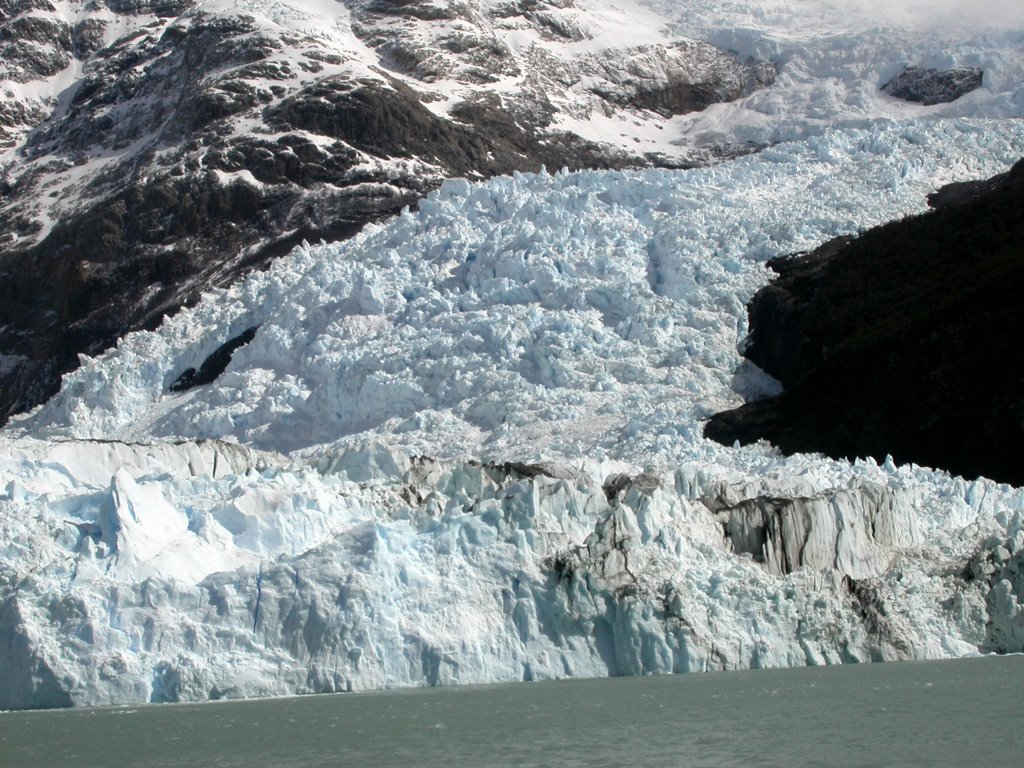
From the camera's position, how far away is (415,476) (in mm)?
31703

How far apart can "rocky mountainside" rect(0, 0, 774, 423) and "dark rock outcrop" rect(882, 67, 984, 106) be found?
1023 centimetres

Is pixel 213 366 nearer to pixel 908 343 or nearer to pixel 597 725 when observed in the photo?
pixel 908 343

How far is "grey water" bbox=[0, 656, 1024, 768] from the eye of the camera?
756 inches

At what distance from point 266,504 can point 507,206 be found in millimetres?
27013

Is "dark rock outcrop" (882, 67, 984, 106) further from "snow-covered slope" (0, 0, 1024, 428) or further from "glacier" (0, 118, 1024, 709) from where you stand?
"glacier" (0, 118, 1024, 709)

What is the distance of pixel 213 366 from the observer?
53.1 metres

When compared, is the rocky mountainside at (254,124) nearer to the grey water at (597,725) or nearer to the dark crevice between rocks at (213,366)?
the dark crevice between rocks at (213,366)

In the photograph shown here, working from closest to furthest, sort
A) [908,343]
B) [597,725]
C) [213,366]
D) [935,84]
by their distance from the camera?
[597,725], [908,343], [213,366], [935,84]

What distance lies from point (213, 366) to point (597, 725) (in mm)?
33807

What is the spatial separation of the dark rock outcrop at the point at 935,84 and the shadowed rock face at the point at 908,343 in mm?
28187

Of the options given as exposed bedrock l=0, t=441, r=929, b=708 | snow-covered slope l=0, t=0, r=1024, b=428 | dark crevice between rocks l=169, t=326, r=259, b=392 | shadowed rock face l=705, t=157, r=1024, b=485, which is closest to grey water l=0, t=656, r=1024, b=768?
exposed bedrock l=0, t=441, r=929, b=708

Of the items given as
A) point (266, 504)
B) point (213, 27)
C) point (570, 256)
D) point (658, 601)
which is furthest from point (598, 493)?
point (213, 27)

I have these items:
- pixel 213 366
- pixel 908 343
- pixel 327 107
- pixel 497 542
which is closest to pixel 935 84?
pixel 327 107

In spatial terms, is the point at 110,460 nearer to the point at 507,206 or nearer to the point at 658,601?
the point at 658,601
